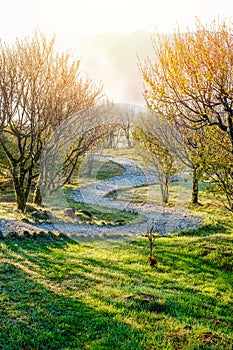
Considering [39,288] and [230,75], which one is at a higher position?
[230,75]

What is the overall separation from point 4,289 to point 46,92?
504 inches

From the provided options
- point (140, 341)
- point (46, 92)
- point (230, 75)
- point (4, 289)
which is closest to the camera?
point (140, 341)

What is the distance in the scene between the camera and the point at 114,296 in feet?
26.3

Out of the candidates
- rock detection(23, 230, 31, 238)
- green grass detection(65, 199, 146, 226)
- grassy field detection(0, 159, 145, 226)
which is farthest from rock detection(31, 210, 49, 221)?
rock detection(23, 230, 31, 238)

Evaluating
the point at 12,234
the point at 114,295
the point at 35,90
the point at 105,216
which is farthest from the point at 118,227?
the point at 114,295

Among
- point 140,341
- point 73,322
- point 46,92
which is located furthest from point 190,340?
A: point 46,92

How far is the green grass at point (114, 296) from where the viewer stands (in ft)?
20.0

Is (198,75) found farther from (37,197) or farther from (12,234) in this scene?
(37,197)

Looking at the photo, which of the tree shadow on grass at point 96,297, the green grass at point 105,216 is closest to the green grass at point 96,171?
the green grass at point 105,216

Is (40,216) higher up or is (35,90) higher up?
(35,90)

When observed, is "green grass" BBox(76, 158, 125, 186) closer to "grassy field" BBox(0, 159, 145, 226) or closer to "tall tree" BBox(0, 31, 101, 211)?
"grassy field" BBox(0, 159, 145, 226)

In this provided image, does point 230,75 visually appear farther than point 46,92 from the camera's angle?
No

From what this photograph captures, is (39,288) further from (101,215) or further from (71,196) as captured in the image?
(71,196)

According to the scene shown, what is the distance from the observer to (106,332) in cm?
628
